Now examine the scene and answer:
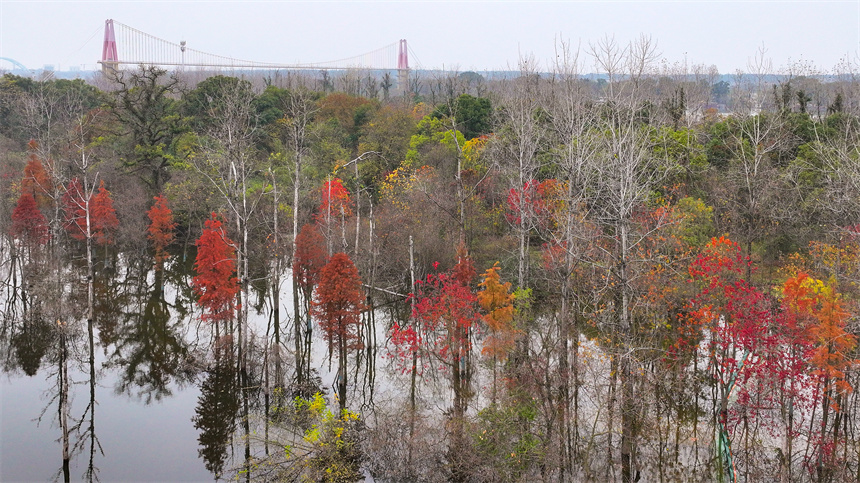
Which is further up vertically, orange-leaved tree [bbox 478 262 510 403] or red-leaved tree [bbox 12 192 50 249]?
red-leaved tree [bbox 12 192 50 249]

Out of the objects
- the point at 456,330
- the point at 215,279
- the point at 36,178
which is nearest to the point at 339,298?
the point at 456,330

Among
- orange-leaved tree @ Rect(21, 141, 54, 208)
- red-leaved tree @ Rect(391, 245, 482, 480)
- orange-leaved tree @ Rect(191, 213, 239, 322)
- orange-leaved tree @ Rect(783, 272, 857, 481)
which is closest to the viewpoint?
orange-leaved tree @ Rect(783, 272, 857, 481)

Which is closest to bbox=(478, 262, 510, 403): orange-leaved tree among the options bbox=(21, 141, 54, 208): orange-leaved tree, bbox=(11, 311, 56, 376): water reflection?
→ bbox=(11, 311, 56, 376): water reflection

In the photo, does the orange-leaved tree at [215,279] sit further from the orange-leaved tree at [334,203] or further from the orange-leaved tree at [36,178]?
the orange-leaved tree at [36,178]

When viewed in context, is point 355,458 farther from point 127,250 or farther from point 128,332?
point 127,250

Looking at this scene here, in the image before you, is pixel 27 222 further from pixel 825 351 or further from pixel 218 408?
pixel 825 351

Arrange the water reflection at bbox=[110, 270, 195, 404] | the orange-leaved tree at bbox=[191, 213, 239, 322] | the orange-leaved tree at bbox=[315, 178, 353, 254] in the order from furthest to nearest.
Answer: the orange-leaved tree at bbox=[315, 178, 353, 254] → the orange-leaved tree at bbox=[191, 213, 239, 322] → the water reflection at bbox=[110, 270, 195, 404]

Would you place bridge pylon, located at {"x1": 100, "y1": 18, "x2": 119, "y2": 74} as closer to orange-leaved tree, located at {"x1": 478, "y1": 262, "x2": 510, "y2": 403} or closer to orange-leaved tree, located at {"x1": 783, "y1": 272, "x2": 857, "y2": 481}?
orange-leaved tree, located at {"x1": 478, "y1": 262, "x2": 510, "y2": 403}

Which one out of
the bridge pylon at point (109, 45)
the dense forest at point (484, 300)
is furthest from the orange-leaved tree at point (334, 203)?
the bridge pylon at point (109, 45)
